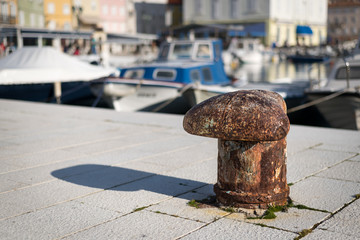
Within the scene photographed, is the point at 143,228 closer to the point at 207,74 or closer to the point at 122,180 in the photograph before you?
the point at 122,180

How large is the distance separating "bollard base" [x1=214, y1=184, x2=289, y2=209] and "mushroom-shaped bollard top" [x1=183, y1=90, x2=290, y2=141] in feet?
1.55

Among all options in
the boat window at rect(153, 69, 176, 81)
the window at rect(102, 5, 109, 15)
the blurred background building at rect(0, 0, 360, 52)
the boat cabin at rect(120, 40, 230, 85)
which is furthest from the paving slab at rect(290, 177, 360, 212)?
the window at rect(102, 5, 109, 15)

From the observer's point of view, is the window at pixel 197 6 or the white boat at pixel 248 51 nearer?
the white boat at pixel 248 51

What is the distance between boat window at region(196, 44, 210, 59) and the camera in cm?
1576

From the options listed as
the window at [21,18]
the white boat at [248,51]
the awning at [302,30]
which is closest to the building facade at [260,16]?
the awning at [302,30]

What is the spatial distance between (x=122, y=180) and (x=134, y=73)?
32.8ft

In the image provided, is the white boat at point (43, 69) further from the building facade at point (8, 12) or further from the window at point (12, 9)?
the window at point (12, 9)

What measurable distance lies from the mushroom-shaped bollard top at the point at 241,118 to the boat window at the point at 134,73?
10.6 m

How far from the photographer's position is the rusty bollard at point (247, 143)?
3867 mm

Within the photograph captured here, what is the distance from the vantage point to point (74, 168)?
5.66 meters

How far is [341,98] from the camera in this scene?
12.0 metres

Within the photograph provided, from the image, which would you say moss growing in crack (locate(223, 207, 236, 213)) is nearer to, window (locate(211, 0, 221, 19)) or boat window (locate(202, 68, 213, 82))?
boat window (locate(202, 68, 213, 82))

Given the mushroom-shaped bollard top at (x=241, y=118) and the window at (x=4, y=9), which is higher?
the window at (x=4, y=9)

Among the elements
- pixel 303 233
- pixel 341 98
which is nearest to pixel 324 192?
pixel 303 233
